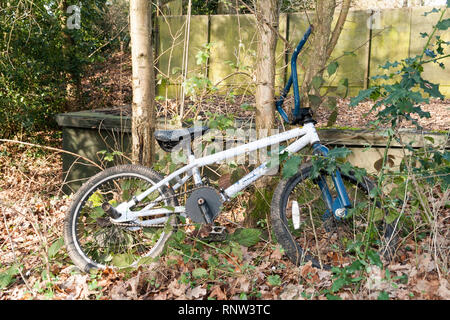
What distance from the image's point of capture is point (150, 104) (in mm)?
4656

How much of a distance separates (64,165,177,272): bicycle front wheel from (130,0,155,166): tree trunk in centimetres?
70

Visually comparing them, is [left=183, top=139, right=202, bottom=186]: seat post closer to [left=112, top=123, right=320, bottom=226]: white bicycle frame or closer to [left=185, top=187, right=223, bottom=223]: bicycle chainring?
[left=112, top=123, right=320, bottom=226]: white bicycle frame

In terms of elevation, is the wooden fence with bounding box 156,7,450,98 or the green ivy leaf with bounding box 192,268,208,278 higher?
the wooden fence with bounding box 156,7,450,98

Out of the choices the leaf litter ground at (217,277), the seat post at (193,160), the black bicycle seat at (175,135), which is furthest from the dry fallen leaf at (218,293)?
the black bicycle seat at (175,135)

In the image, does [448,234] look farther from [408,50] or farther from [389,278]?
[408,50]

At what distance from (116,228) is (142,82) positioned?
4.77 feet

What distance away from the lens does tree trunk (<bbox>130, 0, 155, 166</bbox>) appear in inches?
179

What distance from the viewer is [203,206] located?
148 inches

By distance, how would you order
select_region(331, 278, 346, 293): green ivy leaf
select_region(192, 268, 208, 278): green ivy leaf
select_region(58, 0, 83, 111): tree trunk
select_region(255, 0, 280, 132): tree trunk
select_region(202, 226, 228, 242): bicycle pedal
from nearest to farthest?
select_region(331, 278, 346, 293): green ivy leaf < select_region(192, 268, 208, 278): green ivy leaf < select_region(202, 226, 228, 242): bicycle pedal < select_region(255, 0, 280, 132): tree trunk < select_region(58, 0, 83, 111): tree trunk

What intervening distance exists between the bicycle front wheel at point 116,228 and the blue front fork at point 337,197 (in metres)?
1.17

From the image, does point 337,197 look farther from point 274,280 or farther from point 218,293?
point 218,293

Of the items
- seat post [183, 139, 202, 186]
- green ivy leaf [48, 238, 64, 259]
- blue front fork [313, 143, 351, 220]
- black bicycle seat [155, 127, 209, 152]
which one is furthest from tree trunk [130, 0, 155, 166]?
blue front fork [313, 143, 351, 220]

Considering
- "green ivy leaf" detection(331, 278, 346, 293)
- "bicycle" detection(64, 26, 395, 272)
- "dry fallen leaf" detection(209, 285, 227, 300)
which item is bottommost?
"dry fallen leaf" detection(209, 285, 227, 300)

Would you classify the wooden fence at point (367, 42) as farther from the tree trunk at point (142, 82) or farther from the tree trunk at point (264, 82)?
the tree trunk at point (264, 82)
